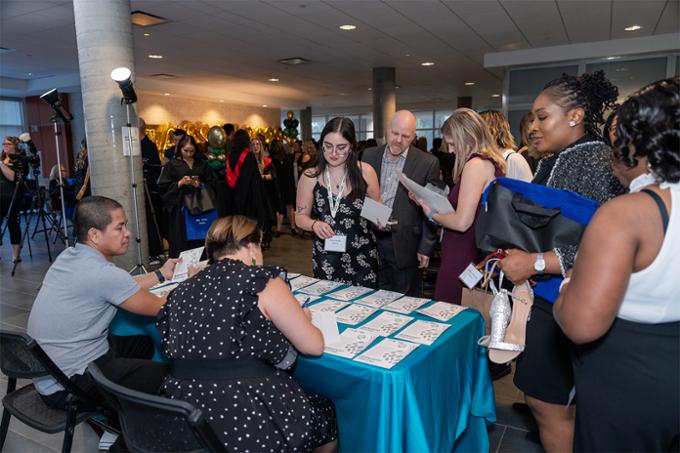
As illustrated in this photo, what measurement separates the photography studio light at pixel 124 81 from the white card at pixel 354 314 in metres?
2.76

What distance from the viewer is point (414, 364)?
5.15 feet

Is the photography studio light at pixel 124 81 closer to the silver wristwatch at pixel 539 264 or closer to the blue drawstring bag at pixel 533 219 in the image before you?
the blue drawstring bag at pixel 533 219

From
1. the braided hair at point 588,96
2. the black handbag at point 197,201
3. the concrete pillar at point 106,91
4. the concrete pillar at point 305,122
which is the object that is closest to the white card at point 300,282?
the braided hair at point 588,96

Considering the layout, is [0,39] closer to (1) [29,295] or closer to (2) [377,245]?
(1) [29,295]

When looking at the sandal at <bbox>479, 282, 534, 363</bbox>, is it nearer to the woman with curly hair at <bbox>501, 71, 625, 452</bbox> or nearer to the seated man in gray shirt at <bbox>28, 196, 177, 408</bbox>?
the woman with curly hair at <bbox>501, 71, 625, 452</bbox>

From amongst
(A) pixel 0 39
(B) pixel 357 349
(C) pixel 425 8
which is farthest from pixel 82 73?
(A) pixel 0 39

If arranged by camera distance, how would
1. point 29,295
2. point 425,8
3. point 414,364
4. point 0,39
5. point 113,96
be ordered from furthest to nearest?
point 0,39 → point 425,8 → point 29,295 → point 113,96 → point 414,364

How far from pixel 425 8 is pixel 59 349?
5729 millimetres

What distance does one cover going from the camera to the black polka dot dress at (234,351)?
1.45 metres

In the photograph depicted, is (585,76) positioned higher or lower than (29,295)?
higher

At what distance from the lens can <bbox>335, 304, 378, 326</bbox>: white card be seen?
1967 mm

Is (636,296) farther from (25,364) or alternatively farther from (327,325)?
(25,364)

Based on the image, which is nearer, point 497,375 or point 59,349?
point 59,349

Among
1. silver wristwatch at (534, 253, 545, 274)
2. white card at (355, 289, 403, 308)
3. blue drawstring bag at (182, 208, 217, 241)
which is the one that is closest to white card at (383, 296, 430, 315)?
white card at (355, 289, 403, 308)
